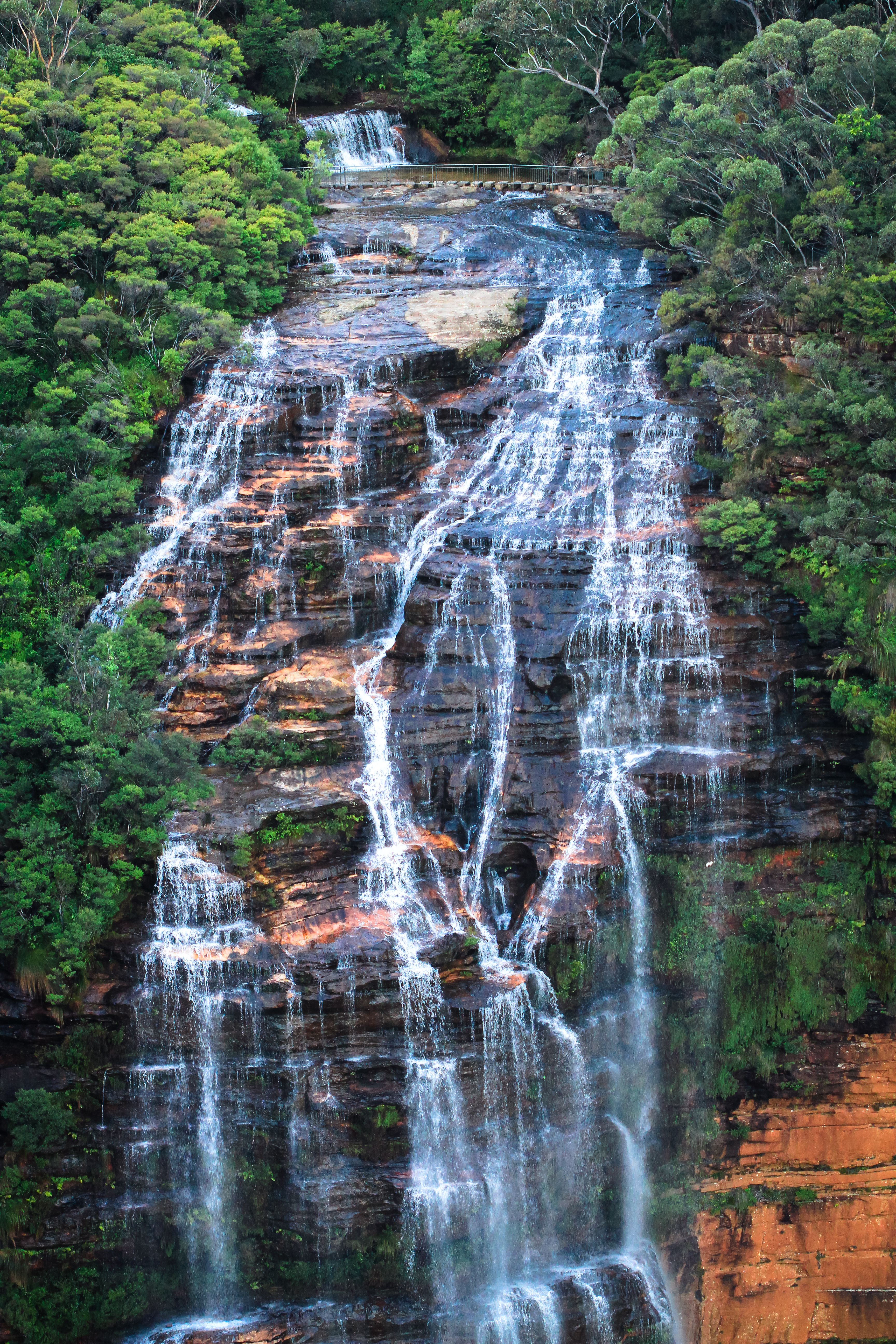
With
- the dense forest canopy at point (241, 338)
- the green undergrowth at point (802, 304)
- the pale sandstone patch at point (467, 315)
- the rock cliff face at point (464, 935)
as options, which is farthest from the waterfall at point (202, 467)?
the green undergrowth at point (802, 304)

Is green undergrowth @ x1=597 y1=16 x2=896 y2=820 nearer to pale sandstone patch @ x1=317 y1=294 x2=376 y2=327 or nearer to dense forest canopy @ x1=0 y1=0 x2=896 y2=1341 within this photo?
dense forest canopy @ x1=0 y1=0 x2=896 y2=1341

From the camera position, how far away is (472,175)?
3522 centimetres

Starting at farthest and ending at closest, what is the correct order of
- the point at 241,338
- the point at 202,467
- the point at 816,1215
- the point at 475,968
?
1. the point at 241,338
2. the point at 202,467
3. the point at 816,1215
4. the point at 475,968

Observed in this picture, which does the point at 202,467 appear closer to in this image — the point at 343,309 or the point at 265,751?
the point at 343,309

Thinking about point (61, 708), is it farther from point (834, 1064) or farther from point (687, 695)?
point (834, 1064)

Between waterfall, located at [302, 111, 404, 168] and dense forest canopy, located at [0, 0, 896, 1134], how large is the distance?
3.02 meters

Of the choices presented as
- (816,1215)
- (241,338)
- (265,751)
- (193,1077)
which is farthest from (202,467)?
(816,1215)

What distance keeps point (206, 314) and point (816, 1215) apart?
19.8 meters

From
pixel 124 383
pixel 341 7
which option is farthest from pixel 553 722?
pixel 341 7

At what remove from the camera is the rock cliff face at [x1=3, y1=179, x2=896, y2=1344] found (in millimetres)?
16156

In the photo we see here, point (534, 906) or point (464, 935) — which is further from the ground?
point (534, 906)

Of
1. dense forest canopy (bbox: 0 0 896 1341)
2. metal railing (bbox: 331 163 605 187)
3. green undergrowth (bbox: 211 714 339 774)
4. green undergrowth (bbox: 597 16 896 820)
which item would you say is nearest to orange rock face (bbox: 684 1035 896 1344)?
dense forest canopy (bbox: 0 0 896 1341)

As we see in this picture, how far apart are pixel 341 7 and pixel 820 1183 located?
3772cm

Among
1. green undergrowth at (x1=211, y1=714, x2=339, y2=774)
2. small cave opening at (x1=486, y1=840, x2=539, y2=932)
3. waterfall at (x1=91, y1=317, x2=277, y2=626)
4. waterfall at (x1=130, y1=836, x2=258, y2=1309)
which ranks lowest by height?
waterfall at (x1=130, y1=836, x2=258, y2=1309)
